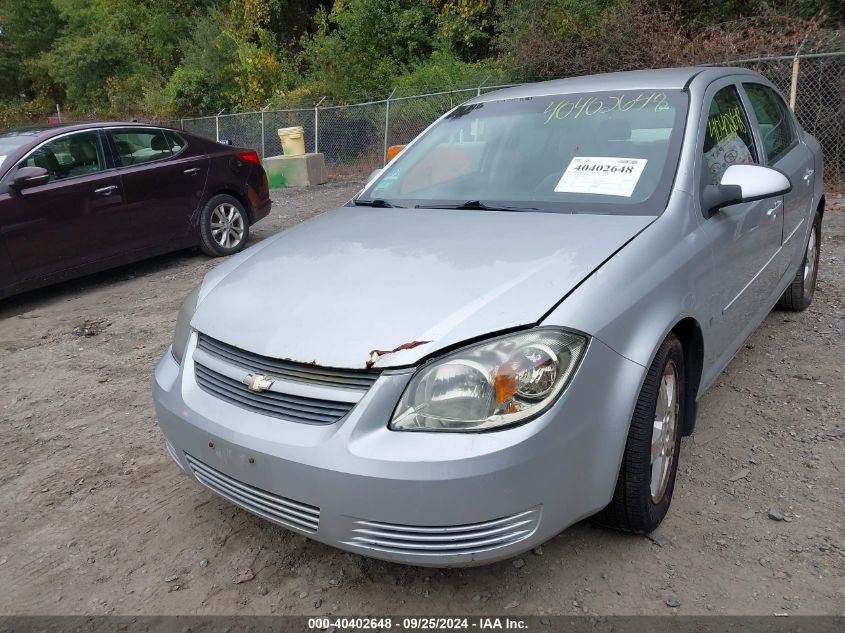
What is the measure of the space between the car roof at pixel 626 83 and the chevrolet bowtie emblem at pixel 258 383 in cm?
216

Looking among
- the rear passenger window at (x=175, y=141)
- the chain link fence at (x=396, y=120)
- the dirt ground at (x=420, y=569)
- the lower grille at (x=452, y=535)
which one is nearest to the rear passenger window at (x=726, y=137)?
the dirt ground at (x=420, y=569)

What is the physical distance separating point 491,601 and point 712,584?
73 cm

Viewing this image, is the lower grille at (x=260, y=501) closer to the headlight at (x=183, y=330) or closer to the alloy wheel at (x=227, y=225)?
the headlight at (x=183, y=330)

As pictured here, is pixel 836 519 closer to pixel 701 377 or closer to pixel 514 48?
pixel 701 377

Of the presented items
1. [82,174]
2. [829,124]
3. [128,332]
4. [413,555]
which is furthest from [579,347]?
[829,124]

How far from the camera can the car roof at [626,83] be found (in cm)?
322

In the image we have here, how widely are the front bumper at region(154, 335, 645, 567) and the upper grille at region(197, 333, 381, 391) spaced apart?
55mm

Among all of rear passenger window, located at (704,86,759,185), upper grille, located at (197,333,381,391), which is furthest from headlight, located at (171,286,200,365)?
rear passenger window, located at (704,86,759,185)

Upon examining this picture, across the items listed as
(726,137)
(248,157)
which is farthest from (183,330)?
(248,157)

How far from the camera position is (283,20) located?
26312 millimetres

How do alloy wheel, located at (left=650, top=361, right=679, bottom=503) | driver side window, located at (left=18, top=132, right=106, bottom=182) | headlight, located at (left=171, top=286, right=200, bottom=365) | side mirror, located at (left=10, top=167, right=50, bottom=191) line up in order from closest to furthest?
1. alloy wheel, located at (left=650, top=361, right=679, bottom=503)
2. headlight, located at (left=171, top=286, right=200, bottom=365)
3. side mirror, located at (left=10, top=167, right=50, bottom=191)
4. driver side window, located at (left=18, top=132, right=106, bottom=182)

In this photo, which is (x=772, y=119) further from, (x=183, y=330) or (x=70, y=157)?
(x=70, y=157)

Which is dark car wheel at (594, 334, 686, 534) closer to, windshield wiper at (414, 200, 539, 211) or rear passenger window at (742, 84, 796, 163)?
windshield wiper at (414, 200, 539, 211)

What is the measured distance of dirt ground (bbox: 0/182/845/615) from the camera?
2270mm
